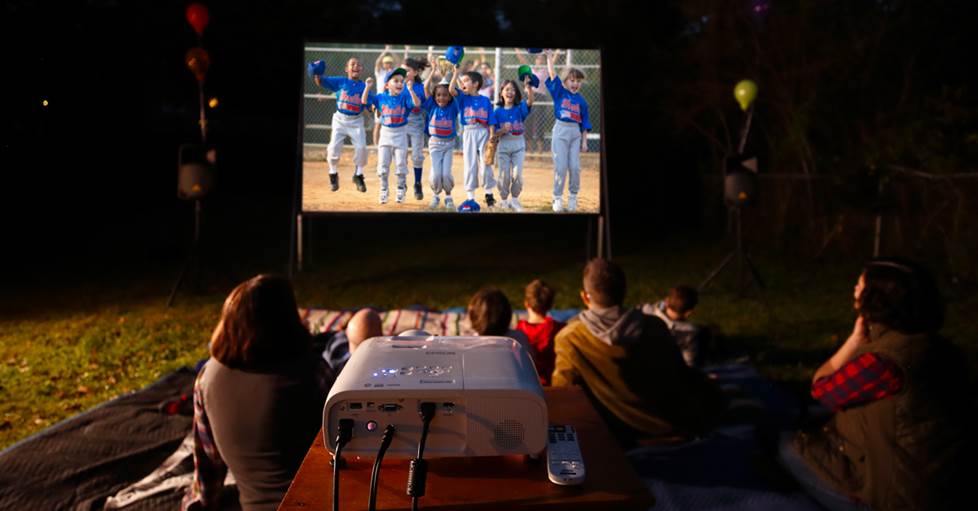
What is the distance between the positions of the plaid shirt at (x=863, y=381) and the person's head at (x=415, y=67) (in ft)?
14.5

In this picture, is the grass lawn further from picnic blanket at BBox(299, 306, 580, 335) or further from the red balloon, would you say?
the red balloon

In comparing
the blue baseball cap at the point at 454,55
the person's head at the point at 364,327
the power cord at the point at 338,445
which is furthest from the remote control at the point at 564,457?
the blue baseball cap at the point at 454,55

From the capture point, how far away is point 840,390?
2445 mm

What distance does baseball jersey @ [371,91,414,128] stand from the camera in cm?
593

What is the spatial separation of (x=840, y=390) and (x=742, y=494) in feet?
2.65

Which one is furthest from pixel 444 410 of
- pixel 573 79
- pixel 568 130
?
pixel 573 79

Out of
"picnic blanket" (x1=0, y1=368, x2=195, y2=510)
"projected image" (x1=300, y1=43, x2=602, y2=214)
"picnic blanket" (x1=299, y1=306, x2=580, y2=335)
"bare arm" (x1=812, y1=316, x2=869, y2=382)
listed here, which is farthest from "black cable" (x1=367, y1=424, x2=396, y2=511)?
"projected image" (x1=300, y1=43, x2=602, y2=214)

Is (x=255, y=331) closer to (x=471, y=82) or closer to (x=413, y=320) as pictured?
(x=413, y=320)

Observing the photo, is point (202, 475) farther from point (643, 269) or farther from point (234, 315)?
point (643, 269)

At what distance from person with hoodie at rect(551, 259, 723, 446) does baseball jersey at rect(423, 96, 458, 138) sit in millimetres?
3004

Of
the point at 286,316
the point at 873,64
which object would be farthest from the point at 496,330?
the point at 873,64

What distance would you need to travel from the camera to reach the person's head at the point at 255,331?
83.4 inches

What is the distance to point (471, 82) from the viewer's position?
5.91 meters

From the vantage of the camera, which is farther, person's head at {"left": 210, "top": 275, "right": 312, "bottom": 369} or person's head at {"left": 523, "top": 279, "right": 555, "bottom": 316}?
person's head at {"left": 523, "top": 279, "right": 555, "bottom": 316}
